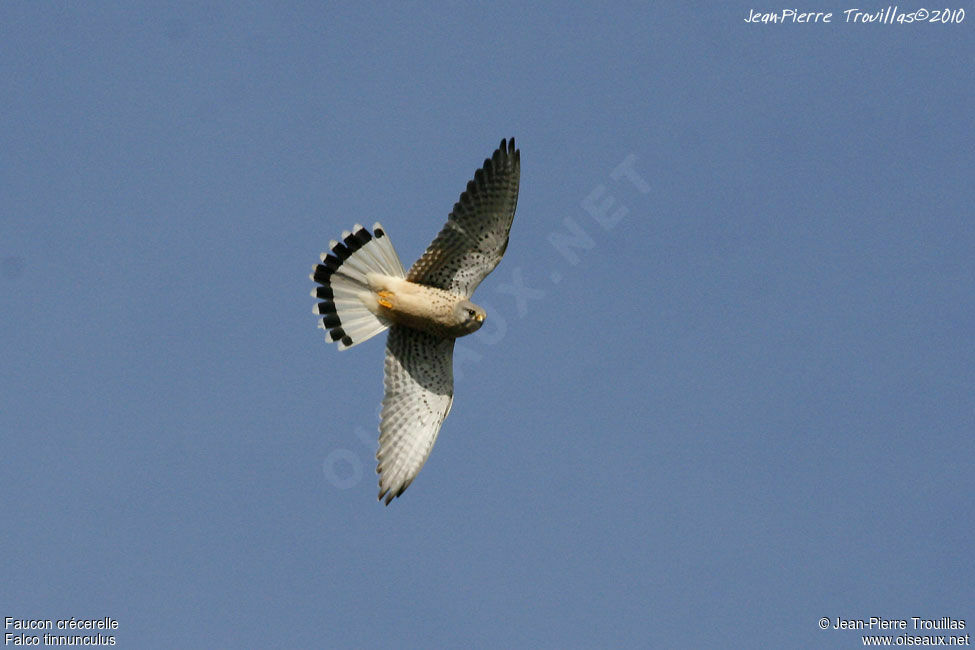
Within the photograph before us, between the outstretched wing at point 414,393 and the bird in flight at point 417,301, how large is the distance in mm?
10

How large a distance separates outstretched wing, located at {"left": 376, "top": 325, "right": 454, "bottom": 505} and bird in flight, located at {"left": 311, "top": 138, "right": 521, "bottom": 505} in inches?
0.4

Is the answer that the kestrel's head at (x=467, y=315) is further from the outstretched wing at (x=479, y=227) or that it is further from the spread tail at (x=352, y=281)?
the spread tail at (x=352, y=281)

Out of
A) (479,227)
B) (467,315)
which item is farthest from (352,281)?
(479,227)

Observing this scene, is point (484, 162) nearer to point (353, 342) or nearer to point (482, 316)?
point (482, 316)

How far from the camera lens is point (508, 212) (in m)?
11.8

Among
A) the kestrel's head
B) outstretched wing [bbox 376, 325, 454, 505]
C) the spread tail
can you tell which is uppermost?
the spread tail

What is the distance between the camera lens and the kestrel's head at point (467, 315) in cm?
1209

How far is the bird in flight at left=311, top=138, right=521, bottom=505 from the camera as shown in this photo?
1179 cm

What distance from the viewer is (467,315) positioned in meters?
12.1

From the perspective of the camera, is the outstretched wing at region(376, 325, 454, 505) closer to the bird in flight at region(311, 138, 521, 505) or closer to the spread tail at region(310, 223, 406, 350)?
the bird in flight at region(311, 138, 521, 505)

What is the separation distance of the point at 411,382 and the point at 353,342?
2.45 feet

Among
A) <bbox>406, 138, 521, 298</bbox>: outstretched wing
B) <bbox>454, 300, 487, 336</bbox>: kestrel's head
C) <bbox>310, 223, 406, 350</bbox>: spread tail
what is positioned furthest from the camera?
<bbox>310, 223, 406, 350</bbox>: spread tail

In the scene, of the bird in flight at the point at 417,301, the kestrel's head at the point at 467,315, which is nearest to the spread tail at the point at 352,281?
the bird in flight at the point at 417,301

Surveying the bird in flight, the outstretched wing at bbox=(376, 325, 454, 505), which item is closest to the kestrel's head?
the bird in flight
